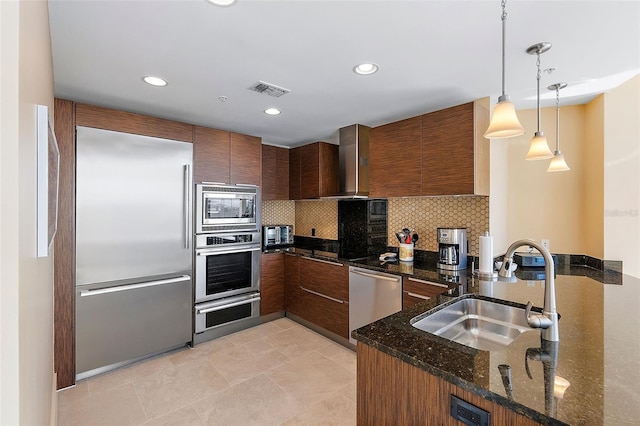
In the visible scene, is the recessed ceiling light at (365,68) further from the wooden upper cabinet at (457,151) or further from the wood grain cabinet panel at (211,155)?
the wood grain cabinet panel at (211,155)

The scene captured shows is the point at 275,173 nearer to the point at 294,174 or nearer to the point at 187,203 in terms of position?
the point at 294,174

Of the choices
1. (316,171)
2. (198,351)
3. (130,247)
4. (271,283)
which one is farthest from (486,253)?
(130,247)

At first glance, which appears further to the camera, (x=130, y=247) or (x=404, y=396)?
(x=130, y=247)

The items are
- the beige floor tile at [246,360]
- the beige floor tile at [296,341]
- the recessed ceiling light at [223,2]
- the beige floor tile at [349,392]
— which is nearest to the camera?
the recessed ceiling light at [223,2]

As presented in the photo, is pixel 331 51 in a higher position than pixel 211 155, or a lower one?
higher

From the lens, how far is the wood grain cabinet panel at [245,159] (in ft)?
11.1

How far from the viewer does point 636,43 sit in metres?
1.69

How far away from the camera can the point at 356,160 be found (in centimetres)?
334

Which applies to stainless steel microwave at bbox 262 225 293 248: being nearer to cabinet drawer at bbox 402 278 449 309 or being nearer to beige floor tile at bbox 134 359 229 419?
beige floor tile at bbox 134 359 229 419

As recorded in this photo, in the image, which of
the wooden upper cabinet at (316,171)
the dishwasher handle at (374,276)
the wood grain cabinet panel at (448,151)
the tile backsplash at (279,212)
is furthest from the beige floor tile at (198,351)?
the wood grain cabinet panel at (448,151)

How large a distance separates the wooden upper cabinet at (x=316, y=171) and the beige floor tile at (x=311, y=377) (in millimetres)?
1904

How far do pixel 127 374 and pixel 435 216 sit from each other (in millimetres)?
3176

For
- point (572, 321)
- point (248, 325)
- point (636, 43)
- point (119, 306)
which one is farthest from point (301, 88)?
point (248, 325)

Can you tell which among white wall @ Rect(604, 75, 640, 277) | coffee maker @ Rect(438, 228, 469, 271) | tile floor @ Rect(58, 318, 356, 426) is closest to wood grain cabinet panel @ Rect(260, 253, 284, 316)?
tile floor @ Rect(58, 318, 356, 426)
